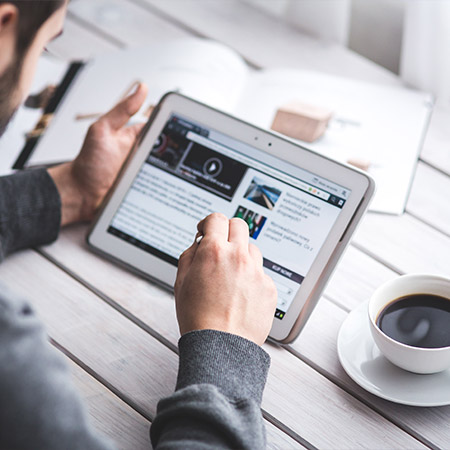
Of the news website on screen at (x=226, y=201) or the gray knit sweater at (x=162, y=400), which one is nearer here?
the gray knit sweater at (x=162, y=400)

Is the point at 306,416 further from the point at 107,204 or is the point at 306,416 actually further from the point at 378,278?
the point at 107,204

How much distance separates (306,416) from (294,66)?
74cm

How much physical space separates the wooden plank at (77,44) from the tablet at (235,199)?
1.40 ft

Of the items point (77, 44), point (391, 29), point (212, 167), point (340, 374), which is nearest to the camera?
point (340, 374)

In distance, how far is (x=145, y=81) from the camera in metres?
1.10

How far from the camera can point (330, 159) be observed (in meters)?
0.78

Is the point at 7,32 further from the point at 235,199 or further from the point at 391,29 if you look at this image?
the point at 391,29

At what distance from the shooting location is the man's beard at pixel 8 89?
1.85 ft

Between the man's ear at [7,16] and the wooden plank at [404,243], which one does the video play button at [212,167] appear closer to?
the wooden plank at [404,243]

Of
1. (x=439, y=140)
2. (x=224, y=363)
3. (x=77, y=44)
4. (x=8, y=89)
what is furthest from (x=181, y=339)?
(x=77, y=44)

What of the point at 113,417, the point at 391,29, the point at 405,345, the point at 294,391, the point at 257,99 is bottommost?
the point at 113,417

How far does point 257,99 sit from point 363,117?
7.1 inches

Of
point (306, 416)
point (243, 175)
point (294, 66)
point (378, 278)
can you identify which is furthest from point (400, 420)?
point (294, 66)

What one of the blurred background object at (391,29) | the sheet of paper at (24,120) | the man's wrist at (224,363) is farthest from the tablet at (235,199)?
the blurred background object at (391,29)
